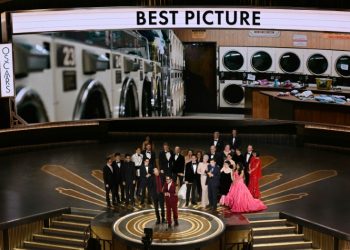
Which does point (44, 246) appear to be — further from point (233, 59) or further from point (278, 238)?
point (233, 59)

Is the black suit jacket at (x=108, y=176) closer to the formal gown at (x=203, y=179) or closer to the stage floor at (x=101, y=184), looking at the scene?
the stage floor at (x=101, y=184)

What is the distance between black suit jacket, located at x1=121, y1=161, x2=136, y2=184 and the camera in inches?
473

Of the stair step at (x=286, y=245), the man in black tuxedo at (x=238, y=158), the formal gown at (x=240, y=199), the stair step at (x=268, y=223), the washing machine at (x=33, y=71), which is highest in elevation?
the washing machine at (x=33, y=71)

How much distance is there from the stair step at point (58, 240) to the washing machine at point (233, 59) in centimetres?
1031

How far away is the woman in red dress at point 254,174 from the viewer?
40.0 ft

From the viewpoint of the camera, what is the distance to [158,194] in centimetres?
1087

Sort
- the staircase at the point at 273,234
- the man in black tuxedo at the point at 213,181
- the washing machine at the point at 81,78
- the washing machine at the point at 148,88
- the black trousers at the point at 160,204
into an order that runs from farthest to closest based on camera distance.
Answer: the washing machine at the point at 148,88 → the washing machine at the point at 81,78 → the man in black tuxedo at the point at 213,181 → the staircase at the point at 273,234 → the black trousers at the point at 160,204

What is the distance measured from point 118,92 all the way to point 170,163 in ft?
20.9

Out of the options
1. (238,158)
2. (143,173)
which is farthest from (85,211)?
(238,158)

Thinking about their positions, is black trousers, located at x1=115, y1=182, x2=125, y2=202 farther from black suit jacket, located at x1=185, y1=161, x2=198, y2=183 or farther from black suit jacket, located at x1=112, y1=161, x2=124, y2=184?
black suit jacket, located at x1=185, y1=161, x2=198, y2=183

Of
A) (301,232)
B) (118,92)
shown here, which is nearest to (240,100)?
(118,92)

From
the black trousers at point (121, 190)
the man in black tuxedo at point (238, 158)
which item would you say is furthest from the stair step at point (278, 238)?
the black trousers at point (121, 190)

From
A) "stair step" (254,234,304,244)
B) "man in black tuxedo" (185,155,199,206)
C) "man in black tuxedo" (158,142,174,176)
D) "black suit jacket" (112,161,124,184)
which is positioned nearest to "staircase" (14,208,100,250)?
"black suit jacket" (112,161,124,184)

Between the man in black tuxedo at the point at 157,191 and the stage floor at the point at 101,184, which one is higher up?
the man in black tuxedo at the point at 157,191
